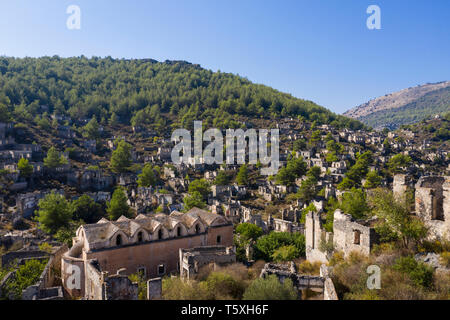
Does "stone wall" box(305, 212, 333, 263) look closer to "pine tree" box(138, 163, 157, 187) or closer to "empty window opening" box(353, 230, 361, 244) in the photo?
"empty window opening" box(353, 230, 361, 244)

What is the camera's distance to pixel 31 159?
5269 cm

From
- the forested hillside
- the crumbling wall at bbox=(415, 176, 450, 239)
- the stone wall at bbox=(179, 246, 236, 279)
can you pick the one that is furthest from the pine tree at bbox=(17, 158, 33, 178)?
the crumbling wall at bbox=(415, 176, 450, 239)

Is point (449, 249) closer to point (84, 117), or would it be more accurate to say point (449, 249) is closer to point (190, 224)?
point (190, 224)

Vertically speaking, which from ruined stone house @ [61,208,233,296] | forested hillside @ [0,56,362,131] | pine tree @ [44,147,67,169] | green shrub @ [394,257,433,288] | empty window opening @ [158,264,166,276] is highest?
forested hillside @ [0,56,362,131]

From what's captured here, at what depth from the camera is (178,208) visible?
132ft

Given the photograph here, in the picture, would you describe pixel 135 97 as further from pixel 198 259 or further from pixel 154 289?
pixel 154 289

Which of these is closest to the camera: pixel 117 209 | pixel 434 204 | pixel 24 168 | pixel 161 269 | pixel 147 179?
pixel 434 204
